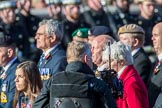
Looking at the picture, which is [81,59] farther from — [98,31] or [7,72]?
[98,31]

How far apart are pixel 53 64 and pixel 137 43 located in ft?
3.56

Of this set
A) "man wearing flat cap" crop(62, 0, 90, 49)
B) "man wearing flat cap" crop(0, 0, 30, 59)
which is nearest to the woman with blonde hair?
"man wearing flat cap" crop(62, 0, 90, 49)

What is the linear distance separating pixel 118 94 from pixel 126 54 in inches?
29.9

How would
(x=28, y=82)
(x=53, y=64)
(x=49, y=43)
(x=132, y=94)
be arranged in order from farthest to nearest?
(x=49, y=43) → (x=53, y=64) → (x=28, y=82) → (x=132, y=94)

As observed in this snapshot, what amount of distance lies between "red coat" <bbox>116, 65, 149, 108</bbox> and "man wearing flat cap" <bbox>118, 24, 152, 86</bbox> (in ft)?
5.29

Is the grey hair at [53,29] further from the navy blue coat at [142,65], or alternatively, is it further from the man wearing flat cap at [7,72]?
the navy blue coat at [142,65]

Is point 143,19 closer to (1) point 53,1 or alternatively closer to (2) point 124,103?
(1) point 53,1

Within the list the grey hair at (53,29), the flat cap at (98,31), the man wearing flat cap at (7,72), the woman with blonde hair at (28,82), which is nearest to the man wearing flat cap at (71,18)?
the flat cap at (98,31)

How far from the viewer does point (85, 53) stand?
8.46 m

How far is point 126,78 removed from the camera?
895 cm

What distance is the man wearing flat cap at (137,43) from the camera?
10570 mm

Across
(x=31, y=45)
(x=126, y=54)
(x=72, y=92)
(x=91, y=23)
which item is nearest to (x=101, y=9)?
(x=91, y=23)

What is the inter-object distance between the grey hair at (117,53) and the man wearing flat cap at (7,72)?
6.26 ft

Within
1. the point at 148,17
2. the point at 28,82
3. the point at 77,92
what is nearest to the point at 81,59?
the point at 77,92
